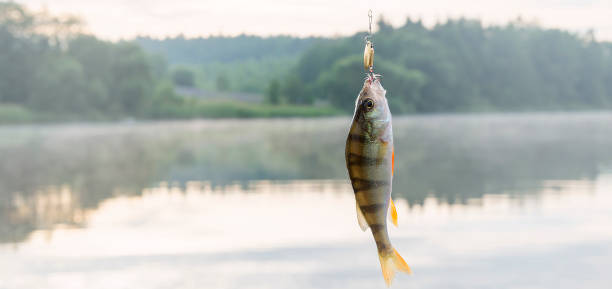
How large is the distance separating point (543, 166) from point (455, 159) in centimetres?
515

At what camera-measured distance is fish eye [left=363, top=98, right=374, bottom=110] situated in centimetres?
363

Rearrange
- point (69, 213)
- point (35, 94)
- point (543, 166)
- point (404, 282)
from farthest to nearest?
1. point (35, 94)
2. point (543, 166)
3. point (69, 213)
4. point (404, 282)

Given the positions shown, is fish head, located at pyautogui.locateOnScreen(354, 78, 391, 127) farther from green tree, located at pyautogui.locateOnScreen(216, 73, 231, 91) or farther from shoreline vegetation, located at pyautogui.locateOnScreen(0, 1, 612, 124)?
green tree, located at pyautogui.locateOnScreen(216, 73, 231, 91)

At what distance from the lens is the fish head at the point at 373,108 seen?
143 inches

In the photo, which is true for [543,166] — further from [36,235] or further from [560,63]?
[560,63]

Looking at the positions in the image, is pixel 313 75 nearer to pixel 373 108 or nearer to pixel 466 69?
pixel 466 69

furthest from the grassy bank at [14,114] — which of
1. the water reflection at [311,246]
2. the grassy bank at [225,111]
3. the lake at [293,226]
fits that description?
the water reflection at [311,246]

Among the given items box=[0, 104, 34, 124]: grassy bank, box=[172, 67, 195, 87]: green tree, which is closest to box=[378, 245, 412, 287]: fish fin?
box=[0, 104, 34, 124]: grassy bank

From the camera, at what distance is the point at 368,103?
11.9ft

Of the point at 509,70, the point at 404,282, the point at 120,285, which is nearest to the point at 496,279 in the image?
the point at 404,282

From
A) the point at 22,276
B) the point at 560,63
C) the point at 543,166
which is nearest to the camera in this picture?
the point at 22,276

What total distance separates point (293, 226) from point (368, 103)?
14.8 m

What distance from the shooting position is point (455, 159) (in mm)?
38312

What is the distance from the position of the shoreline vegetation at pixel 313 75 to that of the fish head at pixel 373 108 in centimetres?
10494
